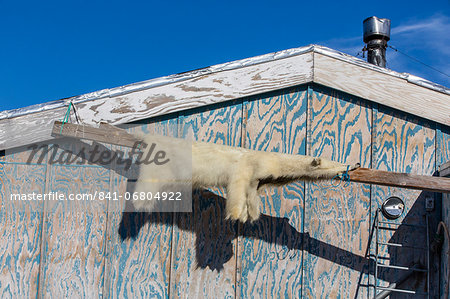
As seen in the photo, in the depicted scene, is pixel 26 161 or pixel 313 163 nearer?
pixel 313 163

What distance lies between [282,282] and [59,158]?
254 centimetres

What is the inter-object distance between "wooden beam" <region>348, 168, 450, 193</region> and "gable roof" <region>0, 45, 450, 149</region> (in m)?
0.99

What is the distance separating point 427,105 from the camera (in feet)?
14.8

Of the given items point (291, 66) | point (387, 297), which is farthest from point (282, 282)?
point (291, 66)

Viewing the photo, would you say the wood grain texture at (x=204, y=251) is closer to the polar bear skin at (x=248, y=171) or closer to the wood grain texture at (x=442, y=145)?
the polar bear skin at (x=248, y=171)

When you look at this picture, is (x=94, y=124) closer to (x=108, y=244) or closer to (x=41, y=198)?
(x=41, y=198)

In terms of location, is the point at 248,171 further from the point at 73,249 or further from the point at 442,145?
the point at 442,145

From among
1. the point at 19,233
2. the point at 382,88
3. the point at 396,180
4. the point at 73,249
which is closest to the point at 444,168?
the point at 396,180

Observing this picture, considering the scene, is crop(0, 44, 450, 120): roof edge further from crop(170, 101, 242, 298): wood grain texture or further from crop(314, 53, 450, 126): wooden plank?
crop(170, 101, 242, 298): wood grain texture

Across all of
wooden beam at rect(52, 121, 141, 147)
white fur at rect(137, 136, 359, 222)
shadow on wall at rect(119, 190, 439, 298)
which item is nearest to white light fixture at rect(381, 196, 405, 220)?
shadow on wall at rect(119, 190, 439, 298)

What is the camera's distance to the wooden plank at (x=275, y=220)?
4.29 metres

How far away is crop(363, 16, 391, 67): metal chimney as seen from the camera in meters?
6.54

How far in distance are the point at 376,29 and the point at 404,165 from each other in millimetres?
3021

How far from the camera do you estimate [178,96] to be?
4.44m
